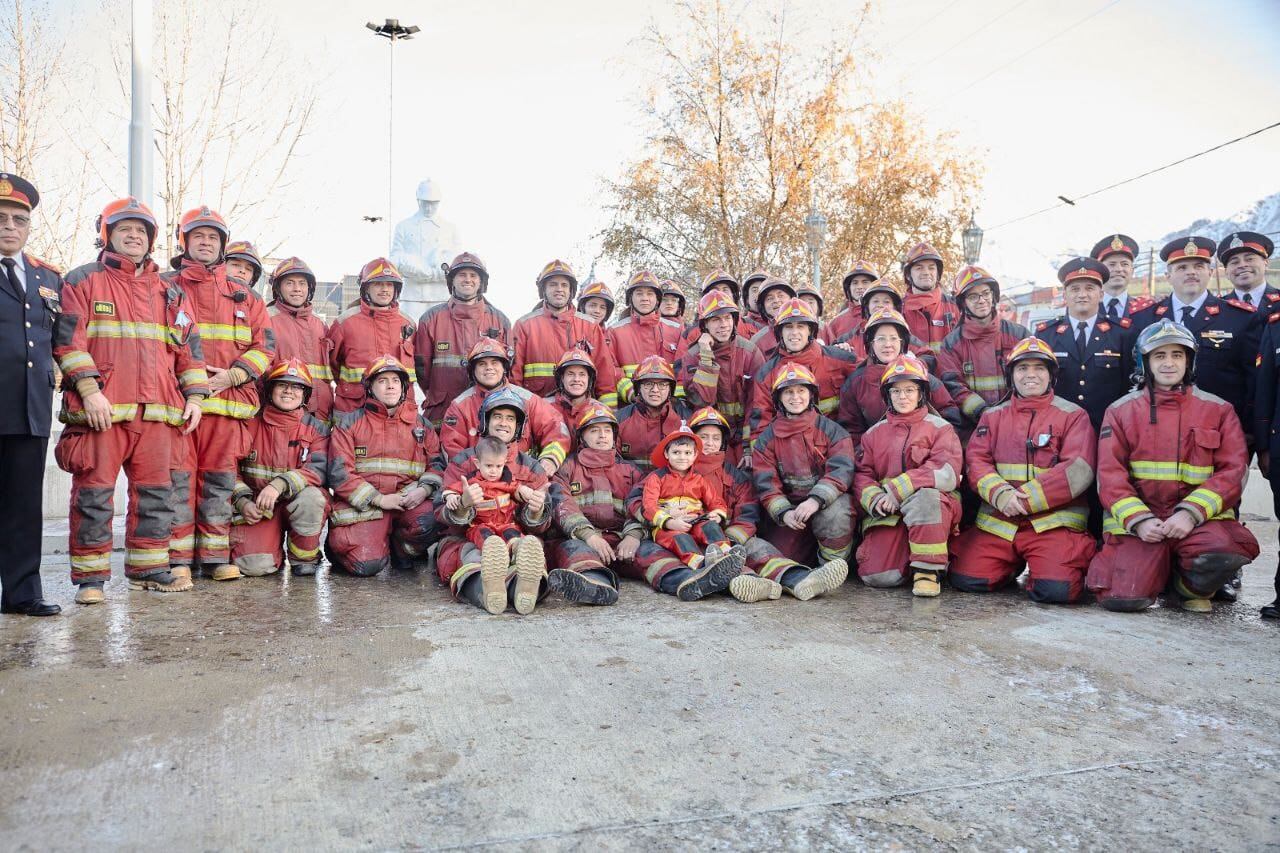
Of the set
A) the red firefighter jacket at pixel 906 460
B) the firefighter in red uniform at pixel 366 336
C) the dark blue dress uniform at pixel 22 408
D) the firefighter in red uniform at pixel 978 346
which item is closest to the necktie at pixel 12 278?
the dark blue dress uniform at pixel 22 408

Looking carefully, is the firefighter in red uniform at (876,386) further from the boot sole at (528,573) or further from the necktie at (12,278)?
the necktie at (12,278)

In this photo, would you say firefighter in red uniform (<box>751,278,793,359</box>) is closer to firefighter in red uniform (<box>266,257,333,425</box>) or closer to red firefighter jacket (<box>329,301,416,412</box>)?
red firefighter jacket (<box>329,301,416,412</box>)

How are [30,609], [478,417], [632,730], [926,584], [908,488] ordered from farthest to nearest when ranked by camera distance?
[478,417], [908,488], [926,584], [30,609], [632,730]

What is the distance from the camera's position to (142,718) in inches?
134

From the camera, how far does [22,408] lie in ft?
15.5

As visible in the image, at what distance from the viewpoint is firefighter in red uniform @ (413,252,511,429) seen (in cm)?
746

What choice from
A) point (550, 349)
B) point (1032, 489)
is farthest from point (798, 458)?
point (550, 349)

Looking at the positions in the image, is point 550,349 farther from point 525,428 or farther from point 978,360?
point 978,360

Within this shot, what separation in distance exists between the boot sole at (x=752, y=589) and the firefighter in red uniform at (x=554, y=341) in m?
2.49

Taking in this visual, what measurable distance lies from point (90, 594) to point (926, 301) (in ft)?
20.4

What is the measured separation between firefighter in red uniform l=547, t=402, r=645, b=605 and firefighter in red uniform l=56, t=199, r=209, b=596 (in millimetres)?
2338

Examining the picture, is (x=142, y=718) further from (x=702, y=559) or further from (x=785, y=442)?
(x=785, y=442)

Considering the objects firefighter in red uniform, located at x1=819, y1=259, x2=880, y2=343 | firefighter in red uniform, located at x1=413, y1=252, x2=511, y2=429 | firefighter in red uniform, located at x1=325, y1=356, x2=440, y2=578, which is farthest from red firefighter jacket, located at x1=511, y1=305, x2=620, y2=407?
firefighter in red uniform, located at x1=819, y1=259, x2=880, y2=343

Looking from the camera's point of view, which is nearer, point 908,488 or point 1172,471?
Answer: point 1172,471
